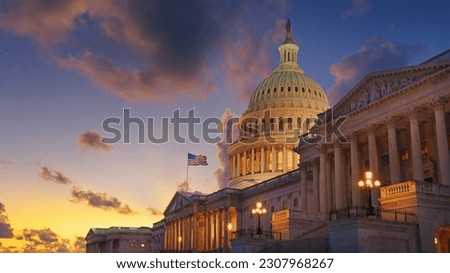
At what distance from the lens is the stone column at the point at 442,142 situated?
4003 centimetres

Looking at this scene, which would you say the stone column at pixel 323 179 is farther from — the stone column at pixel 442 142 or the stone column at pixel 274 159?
the stone column at pixel 274 159

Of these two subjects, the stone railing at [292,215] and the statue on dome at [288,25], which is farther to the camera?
the statue on dome at [288,25]

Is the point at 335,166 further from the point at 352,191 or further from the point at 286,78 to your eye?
the point at 286,78

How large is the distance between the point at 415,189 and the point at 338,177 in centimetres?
1725

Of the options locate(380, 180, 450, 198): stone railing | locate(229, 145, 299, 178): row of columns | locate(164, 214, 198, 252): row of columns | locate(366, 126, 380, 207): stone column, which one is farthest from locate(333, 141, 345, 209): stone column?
locate(229, 145, 299, 178): row of columns

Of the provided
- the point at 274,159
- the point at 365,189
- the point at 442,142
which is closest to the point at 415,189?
the point at 442,142

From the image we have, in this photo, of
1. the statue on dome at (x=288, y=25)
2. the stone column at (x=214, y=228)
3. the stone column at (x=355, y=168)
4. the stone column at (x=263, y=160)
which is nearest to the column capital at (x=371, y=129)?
the stone column at (x=355, y=168)

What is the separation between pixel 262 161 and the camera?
112875mm

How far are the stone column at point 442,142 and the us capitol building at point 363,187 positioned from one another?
7 centimetres

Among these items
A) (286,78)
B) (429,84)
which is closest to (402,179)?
(429,84)

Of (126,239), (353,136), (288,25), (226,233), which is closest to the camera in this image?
(353,136)

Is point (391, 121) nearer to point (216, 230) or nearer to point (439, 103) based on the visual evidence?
point (439, 103)

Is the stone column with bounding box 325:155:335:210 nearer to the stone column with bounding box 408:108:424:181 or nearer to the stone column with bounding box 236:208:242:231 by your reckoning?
the stone column with bounding box 408:108:424:181
